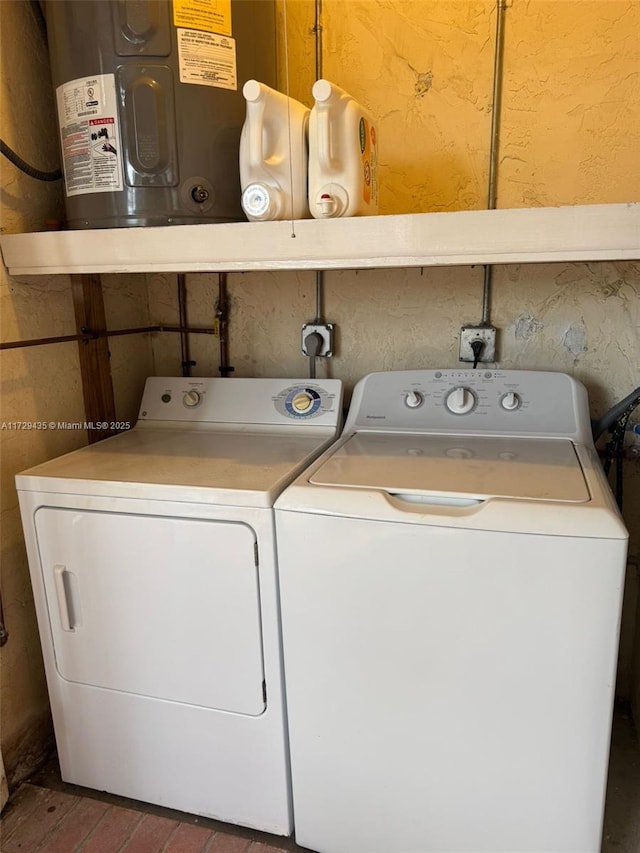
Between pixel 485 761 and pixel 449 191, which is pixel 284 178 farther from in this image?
pixel 485 761

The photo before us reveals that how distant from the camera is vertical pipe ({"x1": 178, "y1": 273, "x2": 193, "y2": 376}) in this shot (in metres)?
1.90

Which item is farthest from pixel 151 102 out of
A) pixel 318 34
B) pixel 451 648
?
pixel 451 648

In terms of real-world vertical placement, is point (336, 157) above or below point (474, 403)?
above

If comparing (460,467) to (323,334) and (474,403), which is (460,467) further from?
(323,334)

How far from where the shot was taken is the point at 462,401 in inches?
61.2

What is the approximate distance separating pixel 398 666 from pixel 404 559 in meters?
0.23

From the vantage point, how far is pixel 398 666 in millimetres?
1187

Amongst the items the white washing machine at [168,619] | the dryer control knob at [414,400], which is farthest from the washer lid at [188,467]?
the dryer control knob at [414,400]

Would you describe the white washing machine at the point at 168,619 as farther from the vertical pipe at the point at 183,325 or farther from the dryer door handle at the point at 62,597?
the vertical pipe at the point at 183,325

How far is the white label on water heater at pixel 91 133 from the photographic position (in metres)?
1.30

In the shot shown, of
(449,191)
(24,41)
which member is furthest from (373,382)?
(24,41)

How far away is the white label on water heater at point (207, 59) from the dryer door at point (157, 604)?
0.96 meters

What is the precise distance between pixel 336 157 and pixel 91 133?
0.55 metres

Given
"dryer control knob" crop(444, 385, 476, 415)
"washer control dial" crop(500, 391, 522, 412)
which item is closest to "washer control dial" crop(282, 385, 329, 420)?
"dryer control knob" crop(444, 385, 476, 415)
